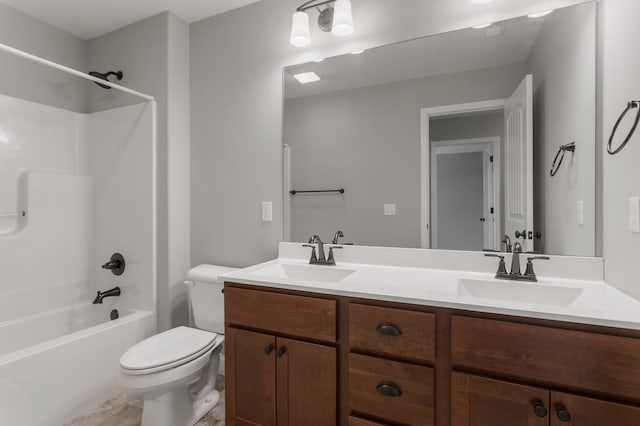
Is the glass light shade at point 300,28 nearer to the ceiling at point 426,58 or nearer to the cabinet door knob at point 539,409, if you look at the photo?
the ceiling at point 426,58

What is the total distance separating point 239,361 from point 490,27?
1.92 meters

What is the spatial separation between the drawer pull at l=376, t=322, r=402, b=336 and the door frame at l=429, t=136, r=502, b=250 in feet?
2.11

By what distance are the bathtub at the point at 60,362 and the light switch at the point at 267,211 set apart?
1.05 m

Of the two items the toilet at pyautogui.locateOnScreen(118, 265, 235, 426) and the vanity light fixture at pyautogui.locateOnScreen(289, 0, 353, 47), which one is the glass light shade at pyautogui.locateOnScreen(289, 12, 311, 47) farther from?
the toilet at pyautogui.locateOnScreen(118, 265, 235, 426)

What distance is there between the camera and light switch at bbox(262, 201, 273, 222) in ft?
6.62

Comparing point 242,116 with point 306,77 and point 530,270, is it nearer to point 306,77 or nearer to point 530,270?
point 306,77

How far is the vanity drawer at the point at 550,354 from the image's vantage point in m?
0.87

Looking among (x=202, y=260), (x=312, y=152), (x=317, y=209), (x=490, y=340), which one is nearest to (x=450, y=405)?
(x=490, y=340)

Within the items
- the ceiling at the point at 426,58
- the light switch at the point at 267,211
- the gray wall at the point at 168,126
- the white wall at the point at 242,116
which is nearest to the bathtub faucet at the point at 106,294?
the gray wall at the point at 168,126

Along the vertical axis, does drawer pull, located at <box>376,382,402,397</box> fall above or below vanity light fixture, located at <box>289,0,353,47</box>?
below

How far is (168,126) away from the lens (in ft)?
7.08

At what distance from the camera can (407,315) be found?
1.11 metres

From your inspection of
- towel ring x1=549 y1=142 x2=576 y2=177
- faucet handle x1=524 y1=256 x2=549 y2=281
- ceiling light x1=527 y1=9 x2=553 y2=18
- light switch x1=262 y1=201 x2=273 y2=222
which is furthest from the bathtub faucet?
ceiling light x1=527 y1=9 x2=553 y2=18

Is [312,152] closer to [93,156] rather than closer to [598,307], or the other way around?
[598,307]
